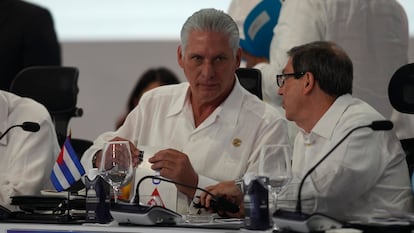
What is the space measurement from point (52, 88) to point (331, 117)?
5.07 feet

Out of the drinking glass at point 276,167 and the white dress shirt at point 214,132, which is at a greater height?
the white dress shirt at point 214,132

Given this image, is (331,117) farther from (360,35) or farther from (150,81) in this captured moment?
(150,81)

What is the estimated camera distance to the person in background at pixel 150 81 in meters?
6.05

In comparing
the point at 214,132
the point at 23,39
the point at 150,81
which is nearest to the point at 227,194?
the point at 214,132

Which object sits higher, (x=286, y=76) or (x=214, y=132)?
(x=286, y=76)

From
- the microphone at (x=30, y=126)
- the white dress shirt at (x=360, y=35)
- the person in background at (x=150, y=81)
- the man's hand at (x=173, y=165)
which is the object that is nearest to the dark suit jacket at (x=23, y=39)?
the person in background at (x=150, y=81)

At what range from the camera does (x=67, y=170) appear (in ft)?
11.0

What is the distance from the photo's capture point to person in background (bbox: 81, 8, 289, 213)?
3662mm

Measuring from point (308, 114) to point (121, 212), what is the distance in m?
0.77

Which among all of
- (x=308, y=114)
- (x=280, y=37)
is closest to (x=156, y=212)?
(x=308, y=114)

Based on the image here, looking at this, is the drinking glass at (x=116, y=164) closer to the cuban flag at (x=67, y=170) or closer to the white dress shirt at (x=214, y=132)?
the cuban flag at (x=67, y=170)

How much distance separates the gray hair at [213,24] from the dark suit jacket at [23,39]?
1535 mm

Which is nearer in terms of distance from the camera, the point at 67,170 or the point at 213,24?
the point at 67,170

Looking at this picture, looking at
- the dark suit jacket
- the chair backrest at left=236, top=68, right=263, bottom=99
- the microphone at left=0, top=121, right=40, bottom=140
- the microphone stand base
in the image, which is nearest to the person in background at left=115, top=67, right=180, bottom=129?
the dark suit jacket
